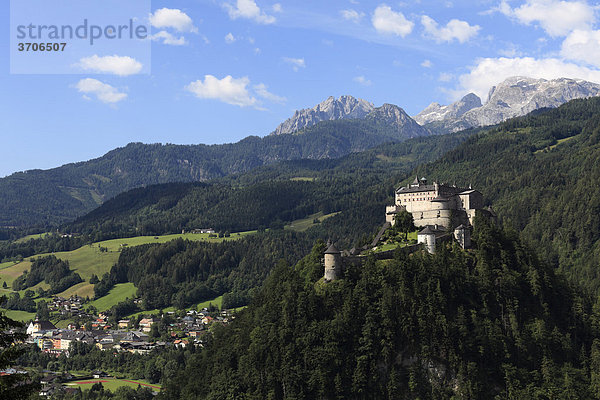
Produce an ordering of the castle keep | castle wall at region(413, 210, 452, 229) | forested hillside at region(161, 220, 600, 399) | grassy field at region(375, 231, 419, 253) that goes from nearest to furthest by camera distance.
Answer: forested hillside at region(161, 220, 600, 399) < grassy field at region(375, 231, 419, 253) < castle wall at region(413, 210, 452, 229) < the castle keep

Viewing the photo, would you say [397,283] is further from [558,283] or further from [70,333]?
[70,333]

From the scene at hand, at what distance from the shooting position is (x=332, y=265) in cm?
10556

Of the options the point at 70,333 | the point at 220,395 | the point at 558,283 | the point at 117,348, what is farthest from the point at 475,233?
the point at 70,333

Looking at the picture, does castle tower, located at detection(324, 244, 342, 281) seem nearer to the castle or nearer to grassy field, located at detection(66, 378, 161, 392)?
the castle

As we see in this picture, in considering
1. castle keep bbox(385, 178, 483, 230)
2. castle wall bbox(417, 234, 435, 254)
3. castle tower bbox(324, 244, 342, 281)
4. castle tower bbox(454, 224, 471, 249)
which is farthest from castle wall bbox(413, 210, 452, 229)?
castle tower bbox(324, 244, 342, 281)

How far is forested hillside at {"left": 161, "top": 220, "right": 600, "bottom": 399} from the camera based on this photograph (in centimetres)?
9762

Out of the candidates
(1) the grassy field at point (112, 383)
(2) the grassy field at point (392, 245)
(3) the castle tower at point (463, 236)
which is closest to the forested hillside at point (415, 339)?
(3) the castle tower at point (463, 236)

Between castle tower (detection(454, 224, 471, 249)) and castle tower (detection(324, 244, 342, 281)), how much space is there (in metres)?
22.9

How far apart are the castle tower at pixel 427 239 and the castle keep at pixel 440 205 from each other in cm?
893

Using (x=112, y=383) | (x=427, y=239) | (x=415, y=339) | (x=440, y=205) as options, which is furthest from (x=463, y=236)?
(x=112, y=383)

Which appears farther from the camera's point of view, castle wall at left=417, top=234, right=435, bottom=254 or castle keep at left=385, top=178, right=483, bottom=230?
castle keep at left=385, top=178, right=483, bottom=230

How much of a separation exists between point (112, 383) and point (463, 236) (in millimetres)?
86576

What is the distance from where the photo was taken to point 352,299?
101812 mm

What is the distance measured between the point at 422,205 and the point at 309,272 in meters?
27.5
